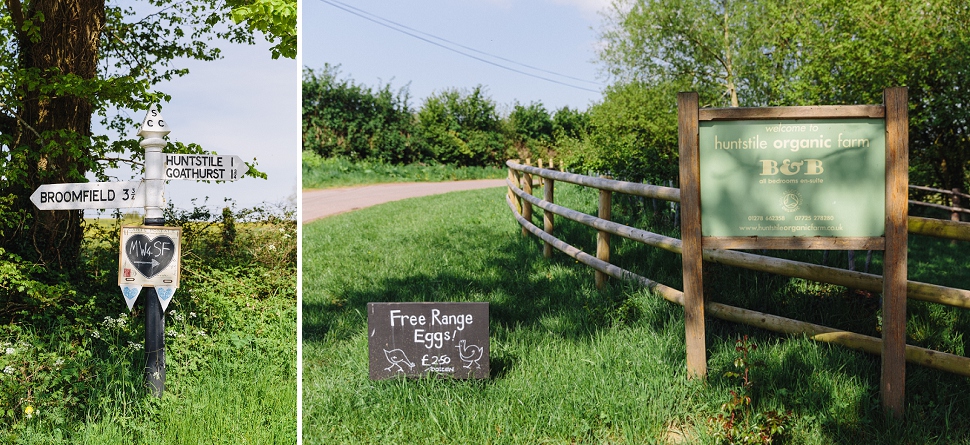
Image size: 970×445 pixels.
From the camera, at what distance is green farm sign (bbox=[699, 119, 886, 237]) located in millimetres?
4008

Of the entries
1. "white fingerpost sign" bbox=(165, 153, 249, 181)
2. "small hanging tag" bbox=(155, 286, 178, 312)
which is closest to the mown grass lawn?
"small hanging tag" bbox=(155, 286, 178, 312)

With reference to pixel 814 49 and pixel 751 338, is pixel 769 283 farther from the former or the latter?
pixel 814 49

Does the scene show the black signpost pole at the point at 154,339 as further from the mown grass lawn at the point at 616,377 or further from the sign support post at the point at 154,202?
the mown grass lawn at the point at 616,377

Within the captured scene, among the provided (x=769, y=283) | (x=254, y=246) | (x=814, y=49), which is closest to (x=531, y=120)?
(x=814, y=49)

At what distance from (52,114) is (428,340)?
19.1 ft

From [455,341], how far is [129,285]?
7.63ft

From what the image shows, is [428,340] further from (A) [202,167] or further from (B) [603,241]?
(B) [603,241]

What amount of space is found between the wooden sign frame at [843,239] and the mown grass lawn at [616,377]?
0.20m

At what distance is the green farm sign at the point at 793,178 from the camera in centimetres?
401

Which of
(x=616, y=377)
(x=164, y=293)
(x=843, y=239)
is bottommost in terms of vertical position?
(x=616, y=377)

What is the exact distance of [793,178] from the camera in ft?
13.4

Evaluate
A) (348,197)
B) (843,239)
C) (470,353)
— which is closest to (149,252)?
(470,353)

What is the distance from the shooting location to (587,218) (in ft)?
21.4

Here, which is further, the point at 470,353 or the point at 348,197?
the point at 348,197
